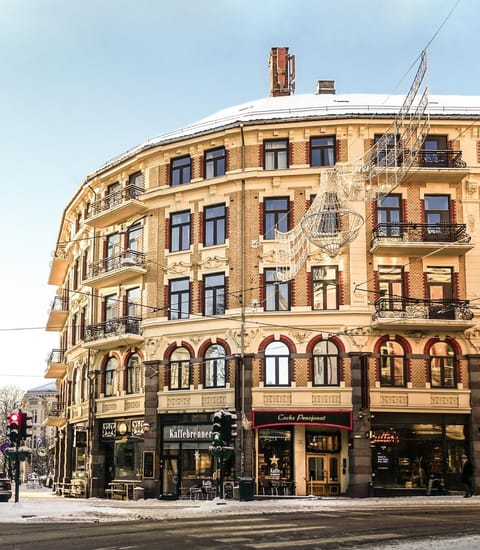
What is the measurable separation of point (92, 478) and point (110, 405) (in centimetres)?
371

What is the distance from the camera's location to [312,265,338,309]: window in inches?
1446

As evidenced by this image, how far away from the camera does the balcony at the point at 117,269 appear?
3991 cm

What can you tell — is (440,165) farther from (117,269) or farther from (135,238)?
(117,269)

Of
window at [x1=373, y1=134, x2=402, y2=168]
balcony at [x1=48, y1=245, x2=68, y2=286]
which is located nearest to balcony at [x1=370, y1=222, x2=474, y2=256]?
window at [x1=373, y1=134, x2=402, y2=168]

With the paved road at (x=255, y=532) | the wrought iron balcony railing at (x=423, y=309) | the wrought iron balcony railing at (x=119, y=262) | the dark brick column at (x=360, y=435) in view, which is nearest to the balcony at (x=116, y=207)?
the wrought iron balcony railing at (x=119, y=262)

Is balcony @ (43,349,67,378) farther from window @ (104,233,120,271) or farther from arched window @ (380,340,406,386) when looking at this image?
arched window @ (380,340,406,386)

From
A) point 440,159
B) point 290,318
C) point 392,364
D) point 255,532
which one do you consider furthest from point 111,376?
point 255,532

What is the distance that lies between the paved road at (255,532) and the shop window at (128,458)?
619 inches

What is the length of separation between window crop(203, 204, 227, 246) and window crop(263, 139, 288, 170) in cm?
289

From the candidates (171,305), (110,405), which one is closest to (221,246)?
(171,305)

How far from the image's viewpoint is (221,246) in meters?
38.4

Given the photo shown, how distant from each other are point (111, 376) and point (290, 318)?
10581mm

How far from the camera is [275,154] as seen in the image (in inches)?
1517

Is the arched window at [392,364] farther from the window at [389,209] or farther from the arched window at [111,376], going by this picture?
the arched window at [111,376]
